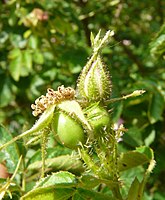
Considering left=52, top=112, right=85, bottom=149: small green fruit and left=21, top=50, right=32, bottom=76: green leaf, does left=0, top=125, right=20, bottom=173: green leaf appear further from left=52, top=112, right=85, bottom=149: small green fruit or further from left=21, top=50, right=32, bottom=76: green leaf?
left=21, top=50, right=32, bottom=76: green leaf

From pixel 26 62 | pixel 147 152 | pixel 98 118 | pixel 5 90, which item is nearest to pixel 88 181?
pixel 98 118

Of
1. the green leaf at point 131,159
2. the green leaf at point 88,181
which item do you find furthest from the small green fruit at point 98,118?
the green leaf at point 131,159

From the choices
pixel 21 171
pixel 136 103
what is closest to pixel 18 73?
Answer: pixel 136 103

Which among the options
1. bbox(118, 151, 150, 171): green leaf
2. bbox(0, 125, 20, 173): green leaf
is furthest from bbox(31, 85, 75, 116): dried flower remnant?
bbox(0, 125, 20, 173): green leaf

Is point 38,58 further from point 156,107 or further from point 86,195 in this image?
point 86,195

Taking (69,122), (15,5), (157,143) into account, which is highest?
(15,5)

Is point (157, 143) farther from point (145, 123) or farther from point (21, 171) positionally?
point (21, 171)
